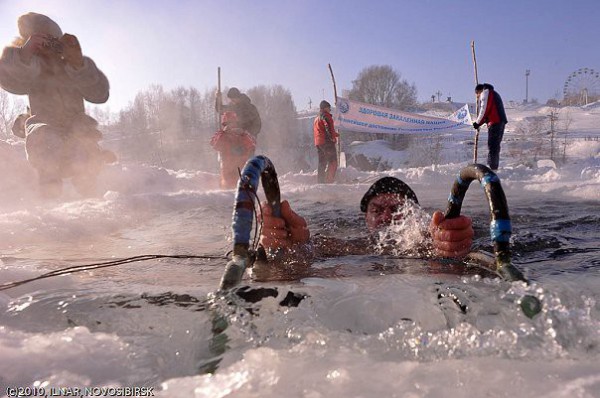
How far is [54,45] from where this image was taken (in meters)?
5.52

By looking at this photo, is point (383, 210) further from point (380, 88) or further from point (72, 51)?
point (380, 88)

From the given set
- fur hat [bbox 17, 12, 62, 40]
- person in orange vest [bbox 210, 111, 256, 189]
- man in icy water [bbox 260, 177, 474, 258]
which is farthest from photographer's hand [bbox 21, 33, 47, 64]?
man in icy water [bbox 260, 177, 474, 258]

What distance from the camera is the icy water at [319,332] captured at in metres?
1.05

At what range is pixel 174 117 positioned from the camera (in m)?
42.7

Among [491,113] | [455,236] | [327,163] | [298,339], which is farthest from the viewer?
[327,163]

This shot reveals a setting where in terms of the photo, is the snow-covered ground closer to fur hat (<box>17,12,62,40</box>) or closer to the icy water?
the icy water

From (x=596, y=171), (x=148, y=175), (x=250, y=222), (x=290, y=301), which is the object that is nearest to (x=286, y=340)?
(x=290, y=301)

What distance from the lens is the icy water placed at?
41.5 inches

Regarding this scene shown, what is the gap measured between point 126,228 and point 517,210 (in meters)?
4.66

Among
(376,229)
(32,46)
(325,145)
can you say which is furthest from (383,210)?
(325,145)

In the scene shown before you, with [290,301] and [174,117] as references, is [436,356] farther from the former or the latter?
[174,117]

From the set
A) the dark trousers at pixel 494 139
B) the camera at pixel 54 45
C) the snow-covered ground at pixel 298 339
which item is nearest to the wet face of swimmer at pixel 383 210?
the snow-covered ground at pixel 298 339

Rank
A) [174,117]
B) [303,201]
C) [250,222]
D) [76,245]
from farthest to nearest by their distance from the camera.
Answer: [174,117] < [303,201] < [76,245] < [250,222]

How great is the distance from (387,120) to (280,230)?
9511 millimetres
